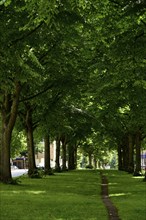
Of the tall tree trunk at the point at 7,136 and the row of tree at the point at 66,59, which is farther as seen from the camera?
the tall tree trunk at the point at 7,136

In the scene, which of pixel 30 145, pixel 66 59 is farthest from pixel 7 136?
pixel 30 145

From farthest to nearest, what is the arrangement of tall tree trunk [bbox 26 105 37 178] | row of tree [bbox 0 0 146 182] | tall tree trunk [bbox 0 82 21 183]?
tall tree trunk [bbox 26 105 37 178] < tall tree trunk [bbox 0 82 21 183] < row of tree [bbox 0 0 146 182]

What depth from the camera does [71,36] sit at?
15.1 m

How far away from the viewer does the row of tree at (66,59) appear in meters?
13.4

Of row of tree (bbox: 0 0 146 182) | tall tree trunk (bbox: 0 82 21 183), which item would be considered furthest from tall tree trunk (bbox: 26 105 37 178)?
tall tree trunk (bbox: 0 82 21 183)

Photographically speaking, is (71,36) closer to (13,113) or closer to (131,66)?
(131,66)

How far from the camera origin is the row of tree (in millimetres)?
13363

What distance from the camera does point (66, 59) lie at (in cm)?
2483

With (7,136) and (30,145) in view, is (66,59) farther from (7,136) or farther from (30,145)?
(30,145)

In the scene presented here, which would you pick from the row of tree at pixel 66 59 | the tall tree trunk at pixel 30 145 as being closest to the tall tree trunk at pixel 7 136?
the row of tree at pixel 66 59

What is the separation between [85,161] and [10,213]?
128458mm

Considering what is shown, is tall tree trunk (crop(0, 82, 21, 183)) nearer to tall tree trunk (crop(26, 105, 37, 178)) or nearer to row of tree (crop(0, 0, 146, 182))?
row of tree (crop(0, 0, 146, 182))

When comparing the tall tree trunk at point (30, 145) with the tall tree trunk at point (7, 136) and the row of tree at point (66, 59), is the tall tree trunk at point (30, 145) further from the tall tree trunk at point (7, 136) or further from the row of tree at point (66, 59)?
the tall tree trunk at point (7, 136)

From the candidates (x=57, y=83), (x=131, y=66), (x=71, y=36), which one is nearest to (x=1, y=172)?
(x=57, y=83)
